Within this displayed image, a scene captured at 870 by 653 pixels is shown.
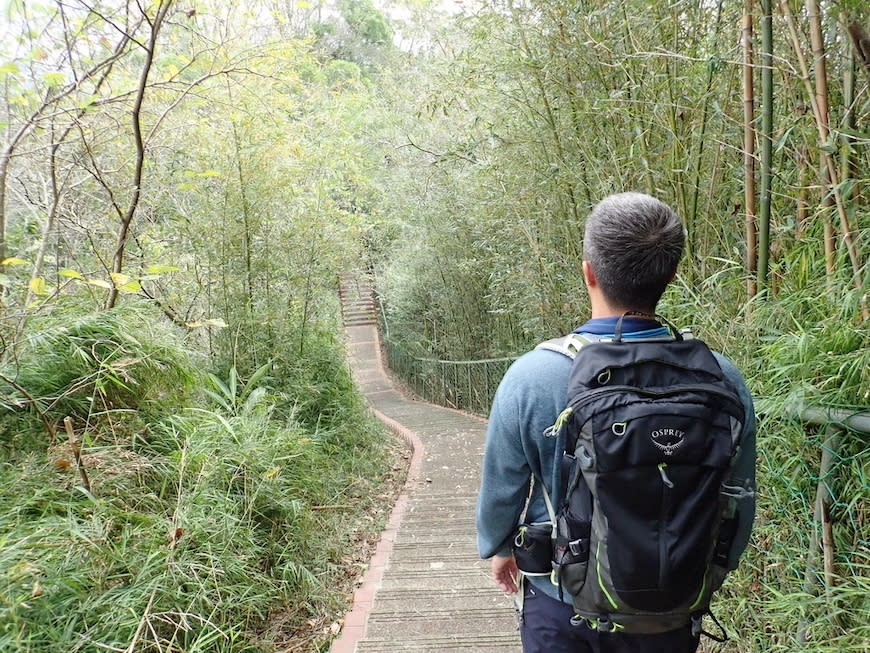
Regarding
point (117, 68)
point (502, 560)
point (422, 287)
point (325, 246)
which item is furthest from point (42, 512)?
point (422, 287)

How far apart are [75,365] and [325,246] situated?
9.55ft

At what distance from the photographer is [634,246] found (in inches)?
44.3

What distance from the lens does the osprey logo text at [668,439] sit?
1068 mm

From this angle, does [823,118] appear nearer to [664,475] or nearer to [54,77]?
[664,475]

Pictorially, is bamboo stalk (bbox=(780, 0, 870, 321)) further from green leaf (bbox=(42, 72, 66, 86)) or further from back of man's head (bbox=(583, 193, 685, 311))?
green leaf (bbox=(42, 72, 66, 86))

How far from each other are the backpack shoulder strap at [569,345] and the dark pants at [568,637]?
546 mm

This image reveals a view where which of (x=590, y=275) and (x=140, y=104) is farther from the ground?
(x=140, y=104)

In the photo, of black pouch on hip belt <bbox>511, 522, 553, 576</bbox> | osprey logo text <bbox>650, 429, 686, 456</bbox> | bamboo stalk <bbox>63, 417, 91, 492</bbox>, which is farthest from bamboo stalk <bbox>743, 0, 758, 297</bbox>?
bamboo stalk <bbox>63, 417, 91, 492</bbox>

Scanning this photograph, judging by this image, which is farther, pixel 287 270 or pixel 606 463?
pixel 287 270

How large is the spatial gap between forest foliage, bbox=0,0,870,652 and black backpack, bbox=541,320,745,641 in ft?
1.80

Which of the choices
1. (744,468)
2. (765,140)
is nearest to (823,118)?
(765,140)

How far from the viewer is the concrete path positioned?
8.45 ft

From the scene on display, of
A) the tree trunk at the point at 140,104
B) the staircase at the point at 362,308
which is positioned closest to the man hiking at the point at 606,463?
the tree trunk at the point at 140,104

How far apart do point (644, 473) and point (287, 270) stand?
4.41m
